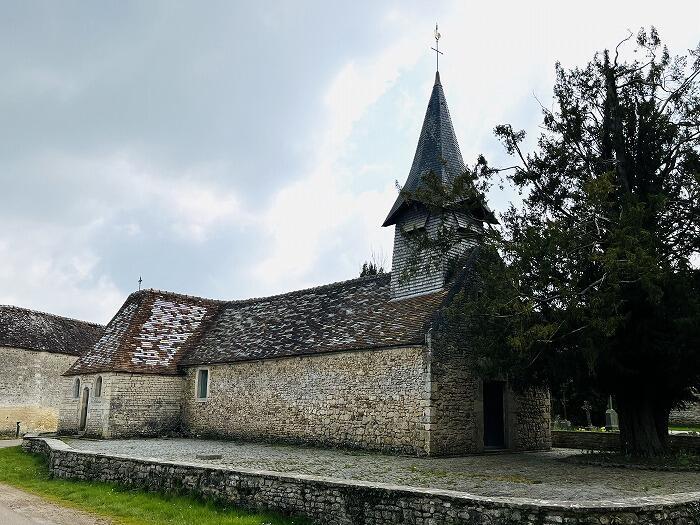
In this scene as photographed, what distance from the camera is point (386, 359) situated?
18.6 m

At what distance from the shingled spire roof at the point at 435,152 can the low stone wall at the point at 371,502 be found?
13426mm

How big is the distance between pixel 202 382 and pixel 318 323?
249 inches

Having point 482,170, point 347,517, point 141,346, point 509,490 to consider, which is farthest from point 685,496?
point 141,346

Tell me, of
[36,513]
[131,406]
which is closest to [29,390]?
[131,406]

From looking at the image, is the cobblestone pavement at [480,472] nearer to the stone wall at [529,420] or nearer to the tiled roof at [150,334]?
the stone wall at [529,420]

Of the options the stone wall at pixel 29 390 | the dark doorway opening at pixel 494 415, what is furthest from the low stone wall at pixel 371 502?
the stone wall at pixel 29 390

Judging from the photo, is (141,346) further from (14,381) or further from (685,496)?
(685,496)

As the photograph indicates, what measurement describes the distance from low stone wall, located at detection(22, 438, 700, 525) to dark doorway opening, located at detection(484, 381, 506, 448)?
1126cm

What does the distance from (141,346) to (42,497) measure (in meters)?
13.7

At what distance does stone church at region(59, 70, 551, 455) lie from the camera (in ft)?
59.5

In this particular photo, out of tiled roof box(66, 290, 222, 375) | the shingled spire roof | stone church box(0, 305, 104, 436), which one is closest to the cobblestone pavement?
tiled roof box(66, 290, 222, 375)

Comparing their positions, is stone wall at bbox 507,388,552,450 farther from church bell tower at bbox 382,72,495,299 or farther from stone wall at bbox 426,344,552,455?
church bell tower at bbox 382,72,495,299

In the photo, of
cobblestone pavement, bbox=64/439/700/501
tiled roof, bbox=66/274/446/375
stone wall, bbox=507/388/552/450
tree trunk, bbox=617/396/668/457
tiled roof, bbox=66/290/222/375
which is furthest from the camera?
tiled roof, bbox=66/290/222/375

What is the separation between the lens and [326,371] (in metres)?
20.3
